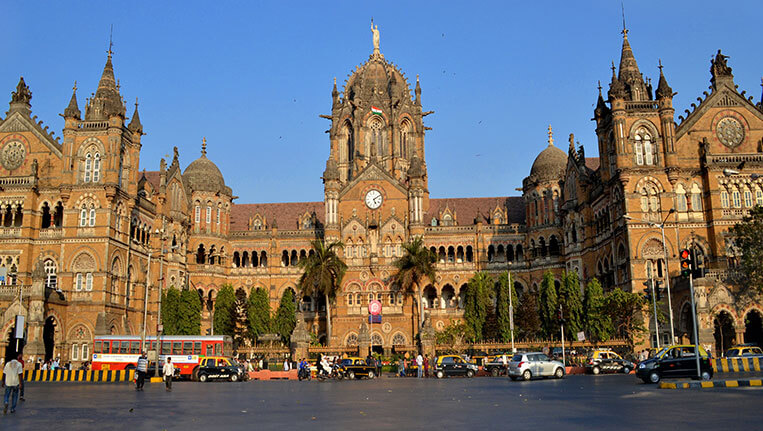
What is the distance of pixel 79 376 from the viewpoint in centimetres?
4594

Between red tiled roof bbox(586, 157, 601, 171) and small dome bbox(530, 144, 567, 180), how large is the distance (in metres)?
2.66

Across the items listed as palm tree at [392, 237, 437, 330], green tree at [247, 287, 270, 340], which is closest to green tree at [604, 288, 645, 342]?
palm tree at [392, 237, 437, 330]

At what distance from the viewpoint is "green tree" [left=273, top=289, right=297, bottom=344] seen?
70.1m

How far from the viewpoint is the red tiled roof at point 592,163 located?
76.1 m

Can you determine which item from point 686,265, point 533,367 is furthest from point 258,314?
point 686,265

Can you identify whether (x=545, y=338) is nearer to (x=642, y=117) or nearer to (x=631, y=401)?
(x=642, y=117)

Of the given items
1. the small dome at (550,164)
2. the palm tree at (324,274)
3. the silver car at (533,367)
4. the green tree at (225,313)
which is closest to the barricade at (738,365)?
the silver car at (533,367)

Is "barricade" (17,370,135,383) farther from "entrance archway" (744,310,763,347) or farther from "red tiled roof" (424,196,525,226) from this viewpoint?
"entrance archway" (744,310,763,347)

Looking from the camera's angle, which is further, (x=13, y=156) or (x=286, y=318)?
(x=286, y=318)

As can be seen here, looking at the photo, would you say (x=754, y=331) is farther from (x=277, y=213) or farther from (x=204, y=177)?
(x=204, y=177)

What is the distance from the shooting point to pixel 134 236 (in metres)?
66.3

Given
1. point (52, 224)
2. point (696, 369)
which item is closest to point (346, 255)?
point (52, 224)

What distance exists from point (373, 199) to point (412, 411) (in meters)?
58.2

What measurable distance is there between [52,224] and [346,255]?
2916 cm
